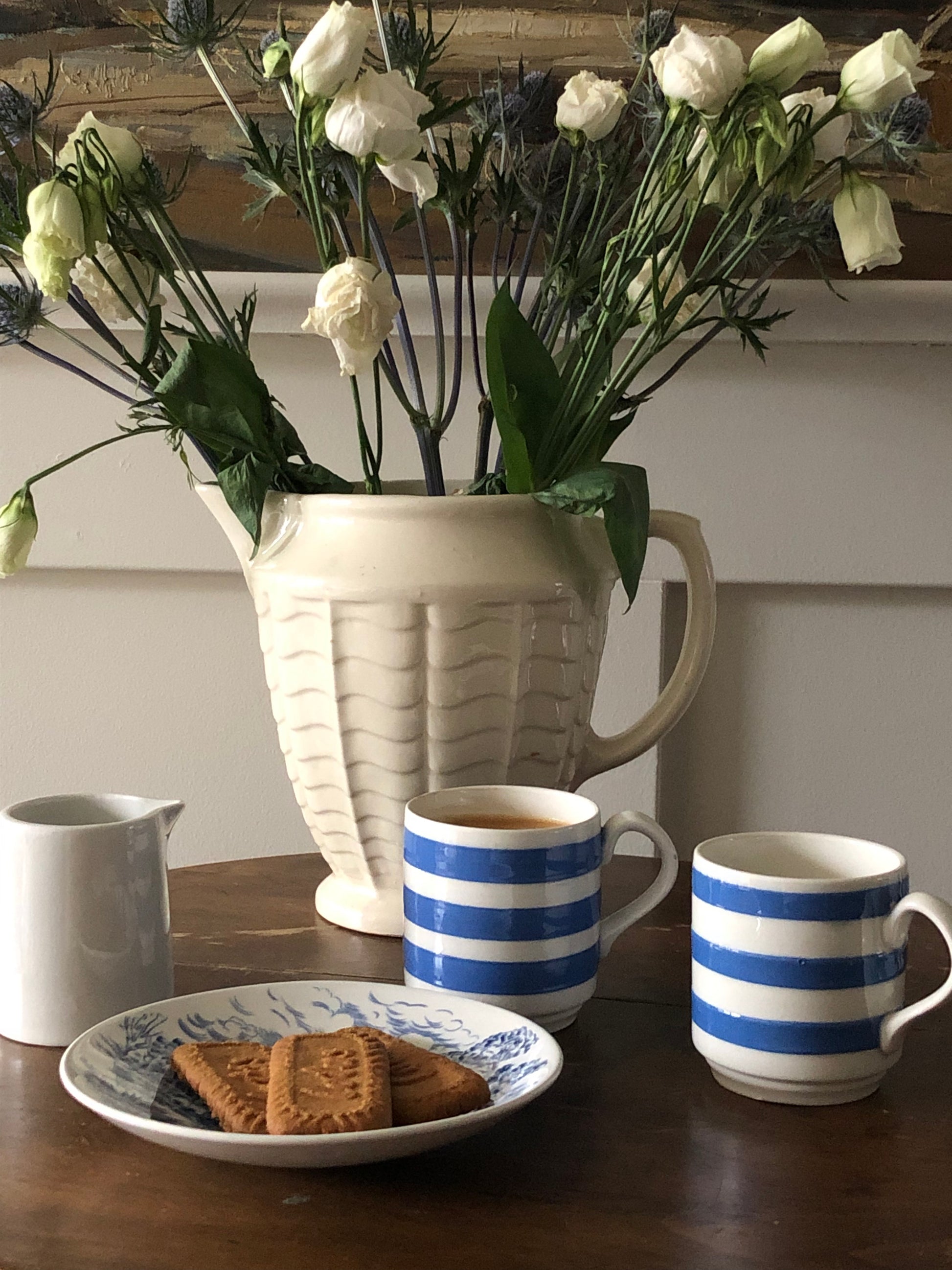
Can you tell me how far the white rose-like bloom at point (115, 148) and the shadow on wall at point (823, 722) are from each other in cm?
56

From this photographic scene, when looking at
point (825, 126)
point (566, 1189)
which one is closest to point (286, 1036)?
point (566, 1189)

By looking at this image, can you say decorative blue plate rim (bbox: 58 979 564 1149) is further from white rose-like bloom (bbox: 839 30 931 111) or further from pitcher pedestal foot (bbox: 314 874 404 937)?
white rose-like bloom (bbox: 839 30 931 111)

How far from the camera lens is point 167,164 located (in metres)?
0.97

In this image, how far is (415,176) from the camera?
59cm

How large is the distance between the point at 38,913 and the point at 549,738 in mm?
255

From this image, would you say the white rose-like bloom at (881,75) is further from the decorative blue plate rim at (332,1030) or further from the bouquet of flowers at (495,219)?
the decorative blue plate rim at (332,1030)

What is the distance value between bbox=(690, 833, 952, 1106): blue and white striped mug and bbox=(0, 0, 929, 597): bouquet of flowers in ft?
0.62

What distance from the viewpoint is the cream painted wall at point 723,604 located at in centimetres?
101

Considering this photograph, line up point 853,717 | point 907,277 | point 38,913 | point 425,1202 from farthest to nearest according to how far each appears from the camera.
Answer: point 853,717, point 907,277, point 38,913, point 425,1202

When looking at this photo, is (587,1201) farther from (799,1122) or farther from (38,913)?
(38,913)

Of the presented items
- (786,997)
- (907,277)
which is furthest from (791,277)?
(786,997)

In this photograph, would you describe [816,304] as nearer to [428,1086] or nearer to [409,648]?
[409,648]

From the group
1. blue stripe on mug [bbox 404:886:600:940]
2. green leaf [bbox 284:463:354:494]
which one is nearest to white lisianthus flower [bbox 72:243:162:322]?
green leaf [bbox 284:463:354:494]

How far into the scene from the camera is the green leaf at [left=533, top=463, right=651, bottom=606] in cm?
59
